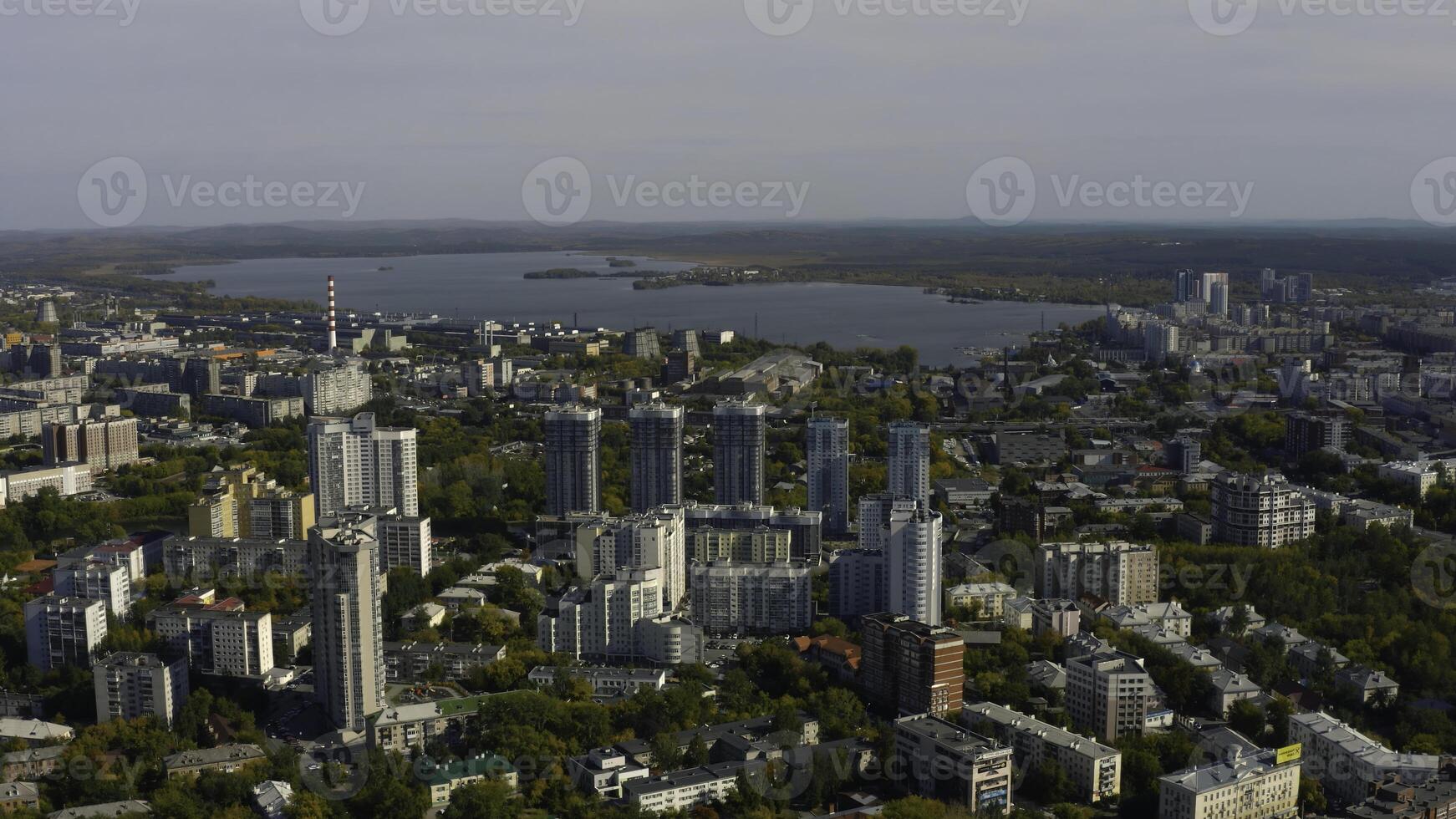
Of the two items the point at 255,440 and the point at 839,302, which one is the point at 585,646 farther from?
the point at 839,302

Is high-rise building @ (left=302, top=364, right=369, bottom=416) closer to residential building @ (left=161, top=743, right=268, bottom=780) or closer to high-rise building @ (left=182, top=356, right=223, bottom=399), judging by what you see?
high-rise building @ (left=182, top=356, right=223, bottom=399)

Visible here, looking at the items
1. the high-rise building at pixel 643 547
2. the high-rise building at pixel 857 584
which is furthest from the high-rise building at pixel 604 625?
the high-rise building at pixel 857 584

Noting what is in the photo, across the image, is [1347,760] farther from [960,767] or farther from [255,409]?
[255,409]

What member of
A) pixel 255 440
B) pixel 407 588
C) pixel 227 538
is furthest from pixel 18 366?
pixel 407 588

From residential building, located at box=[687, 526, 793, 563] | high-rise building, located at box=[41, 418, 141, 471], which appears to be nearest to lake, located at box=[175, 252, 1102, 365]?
high-rise building, located at box=[41, 418, 141, 471]

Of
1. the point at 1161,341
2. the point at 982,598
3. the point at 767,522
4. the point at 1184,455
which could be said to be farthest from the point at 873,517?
the point at 1161,341
